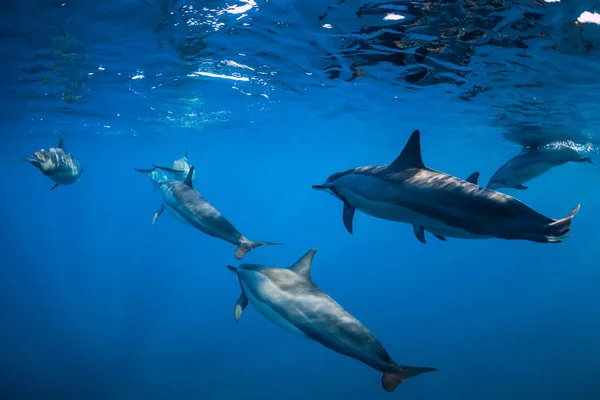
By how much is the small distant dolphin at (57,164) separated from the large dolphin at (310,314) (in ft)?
20.9

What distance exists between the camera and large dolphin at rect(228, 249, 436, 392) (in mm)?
3752

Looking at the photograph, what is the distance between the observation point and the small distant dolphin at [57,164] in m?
8.87

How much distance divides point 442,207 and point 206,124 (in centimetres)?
2698

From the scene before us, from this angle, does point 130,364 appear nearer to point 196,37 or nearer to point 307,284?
point 196,37

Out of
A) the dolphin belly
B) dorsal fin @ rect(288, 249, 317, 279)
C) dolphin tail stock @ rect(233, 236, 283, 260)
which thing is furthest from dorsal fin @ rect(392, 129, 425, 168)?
dolphin tail stock @ rect(233, 236, 283, 260)

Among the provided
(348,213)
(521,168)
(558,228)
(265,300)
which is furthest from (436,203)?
(521,168)

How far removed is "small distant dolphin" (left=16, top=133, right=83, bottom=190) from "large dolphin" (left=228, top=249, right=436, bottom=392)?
638cm

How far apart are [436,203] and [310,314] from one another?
1.71m

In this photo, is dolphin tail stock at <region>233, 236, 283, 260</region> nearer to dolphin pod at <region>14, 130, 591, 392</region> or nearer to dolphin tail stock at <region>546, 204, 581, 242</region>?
dolphin pod at <region>14, 130, 591, 392</region>

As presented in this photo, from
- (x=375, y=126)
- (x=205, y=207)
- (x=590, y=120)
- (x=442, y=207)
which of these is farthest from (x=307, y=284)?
(x=375, y=126)

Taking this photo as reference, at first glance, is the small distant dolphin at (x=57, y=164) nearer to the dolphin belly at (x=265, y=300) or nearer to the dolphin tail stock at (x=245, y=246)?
the dolphin tail stock at (x=245, y=246)

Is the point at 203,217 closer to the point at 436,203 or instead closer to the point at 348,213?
the point at 348,213

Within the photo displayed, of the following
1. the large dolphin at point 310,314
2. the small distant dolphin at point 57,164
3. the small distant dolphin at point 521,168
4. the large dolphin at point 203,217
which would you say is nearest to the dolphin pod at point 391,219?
the large dolphin at point 310,314

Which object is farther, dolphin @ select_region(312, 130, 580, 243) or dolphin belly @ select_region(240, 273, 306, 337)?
dolphin belly @ select_region(240, 273, 306, 337)
